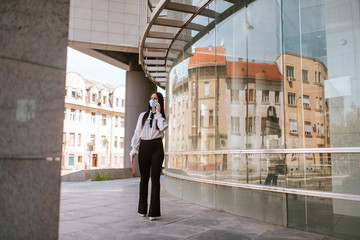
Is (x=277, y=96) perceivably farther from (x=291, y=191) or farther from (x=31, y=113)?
(x=31, y=113)

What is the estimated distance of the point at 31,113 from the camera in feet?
6.42

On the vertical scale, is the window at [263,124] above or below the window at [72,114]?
below

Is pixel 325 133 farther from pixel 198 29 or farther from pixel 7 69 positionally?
pixel 198 29

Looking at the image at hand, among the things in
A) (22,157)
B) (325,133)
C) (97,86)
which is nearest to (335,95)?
(325,133)

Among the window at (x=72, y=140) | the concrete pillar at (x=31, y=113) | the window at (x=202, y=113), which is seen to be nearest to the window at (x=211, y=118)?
the window at (x=202, y=113)

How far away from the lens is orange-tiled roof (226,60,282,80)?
5214mm

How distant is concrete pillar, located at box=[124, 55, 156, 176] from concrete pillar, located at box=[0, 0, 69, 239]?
19.9 m

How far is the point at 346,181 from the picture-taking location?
13.2ft

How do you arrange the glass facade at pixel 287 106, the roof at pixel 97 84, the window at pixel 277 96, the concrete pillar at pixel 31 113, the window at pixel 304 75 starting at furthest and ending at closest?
the roof at pixel 97 84 < the window at pixel 277 96 < the window at pixel 304 75 < the glass facade at pixel 287 106 < the concrete pillar at pixel 31 113

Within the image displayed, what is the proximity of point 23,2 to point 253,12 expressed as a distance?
15.2ft

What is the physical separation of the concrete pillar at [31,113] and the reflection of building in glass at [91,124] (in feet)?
147

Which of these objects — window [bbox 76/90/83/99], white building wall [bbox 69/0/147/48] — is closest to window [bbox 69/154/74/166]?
window [bbox 76/90/83/99]

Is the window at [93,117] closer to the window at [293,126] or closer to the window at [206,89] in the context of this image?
the window at [206,89]

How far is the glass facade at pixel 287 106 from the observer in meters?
4.12
